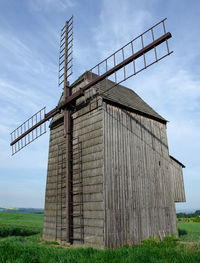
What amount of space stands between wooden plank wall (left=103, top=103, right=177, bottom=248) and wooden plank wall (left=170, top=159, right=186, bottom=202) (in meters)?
0.68

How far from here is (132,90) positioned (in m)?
19.4

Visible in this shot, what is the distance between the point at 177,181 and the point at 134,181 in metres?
5.01

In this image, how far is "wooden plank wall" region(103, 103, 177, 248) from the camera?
11.1 meters

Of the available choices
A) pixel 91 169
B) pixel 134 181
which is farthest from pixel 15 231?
pixel 134 181

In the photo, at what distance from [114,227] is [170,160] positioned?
22.8ft

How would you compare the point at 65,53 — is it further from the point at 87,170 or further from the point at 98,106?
the point at 87,170

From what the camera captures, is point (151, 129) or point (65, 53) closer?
point (151, 129)

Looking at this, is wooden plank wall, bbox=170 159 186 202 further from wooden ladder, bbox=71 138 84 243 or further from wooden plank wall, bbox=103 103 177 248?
wooden ladder, bbox=71 138 84 243

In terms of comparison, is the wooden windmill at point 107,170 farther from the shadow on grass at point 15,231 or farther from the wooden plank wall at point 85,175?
the shadow on grass at point 15,231

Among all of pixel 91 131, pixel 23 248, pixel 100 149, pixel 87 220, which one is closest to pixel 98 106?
pixel 91 131

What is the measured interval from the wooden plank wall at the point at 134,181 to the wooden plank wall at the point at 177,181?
679mm

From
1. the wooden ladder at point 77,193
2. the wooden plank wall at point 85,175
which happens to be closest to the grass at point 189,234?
the wooden plank wall at point 85,175

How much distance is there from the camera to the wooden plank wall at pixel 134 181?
11.1 m

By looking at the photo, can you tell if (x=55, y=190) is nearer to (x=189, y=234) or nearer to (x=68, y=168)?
(x=68, y=168)
